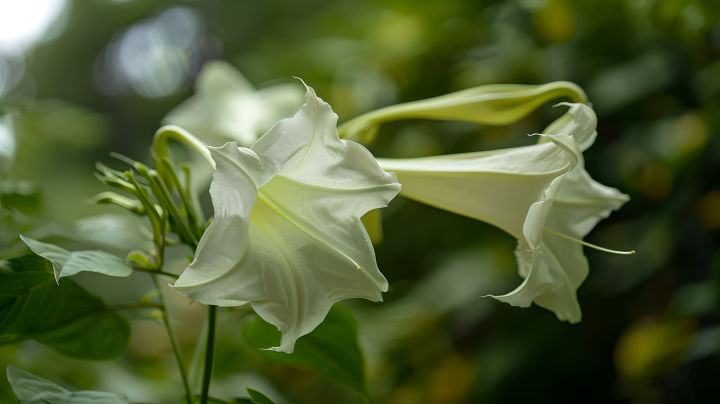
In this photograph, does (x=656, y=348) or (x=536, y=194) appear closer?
(x=536, y=194)

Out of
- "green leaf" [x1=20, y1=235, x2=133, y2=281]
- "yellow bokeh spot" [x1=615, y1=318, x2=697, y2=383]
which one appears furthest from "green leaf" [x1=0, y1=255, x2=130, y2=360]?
"yellow bokeh spot" [x1=615, y1=318, x2=697, y2=383]

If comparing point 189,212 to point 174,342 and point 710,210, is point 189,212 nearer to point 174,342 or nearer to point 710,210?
point 174,342

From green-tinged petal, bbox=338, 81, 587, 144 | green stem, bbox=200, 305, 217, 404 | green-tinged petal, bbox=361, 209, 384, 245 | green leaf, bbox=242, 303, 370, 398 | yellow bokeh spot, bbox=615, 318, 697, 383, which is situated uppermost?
green-tinged petal, bbox=338, 81, 587, 144

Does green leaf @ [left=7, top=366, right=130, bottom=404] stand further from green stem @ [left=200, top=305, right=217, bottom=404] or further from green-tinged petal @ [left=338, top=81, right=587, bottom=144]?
green-tinged petal @ [left=338, top=81, right=587, bottom=144]

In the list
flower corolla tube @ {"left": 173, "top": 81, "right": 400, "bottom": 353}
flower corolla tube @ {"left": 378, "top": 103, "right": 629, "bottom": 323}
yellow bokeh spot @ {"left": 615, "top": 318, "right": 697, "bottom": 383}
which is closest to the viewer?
flower corolla tube @ {"left": 173, "top": 81, "right": 400, "bottom": 353}

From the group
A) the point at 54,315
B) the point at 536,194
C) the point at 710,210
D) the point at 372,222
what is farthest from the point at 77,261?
the point at 710,210

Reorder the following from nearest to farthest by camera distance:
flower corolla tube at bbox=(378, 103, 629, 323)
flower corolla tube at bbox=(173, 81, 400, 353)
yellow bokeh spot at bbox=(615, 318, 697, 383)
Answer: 1. flower corolla tube at bbox=(173, 81, 400, 353)
2. flower corolla tube at bbox=(378, 103, 629, 323)
3. yellow bokeh spot at bbox=(615, 318, 697, 383)

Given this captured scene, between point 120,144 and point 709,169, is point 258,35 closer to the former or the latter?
point 120,144

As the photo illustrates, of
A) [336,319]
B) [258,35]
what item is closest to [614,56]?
[336,319]
